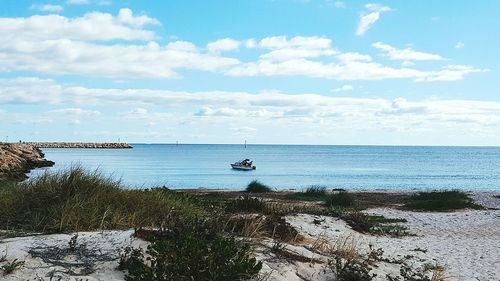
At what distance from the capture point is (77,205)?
9781 mm

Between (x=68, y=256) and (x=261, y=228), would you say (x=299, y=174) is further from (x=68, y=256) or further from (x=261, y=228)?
(x=68, y=256)

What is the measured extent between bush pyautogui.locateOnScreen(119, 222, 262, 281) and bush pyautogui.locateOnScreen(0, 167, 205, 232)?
4.80ft

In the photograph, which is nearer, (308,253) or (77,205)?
(308,253)

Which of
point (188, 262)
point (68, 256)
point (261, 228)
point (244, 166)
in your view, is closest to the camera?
point (188, 262)

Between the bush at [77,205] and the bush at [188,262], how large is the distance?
4.80ft

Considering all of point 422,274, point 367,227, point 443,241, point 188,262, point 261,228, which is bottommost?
point 443,241

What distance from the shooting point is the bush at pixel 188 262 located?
6355 millimetres

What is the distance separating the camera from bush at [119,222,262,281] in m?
6.36

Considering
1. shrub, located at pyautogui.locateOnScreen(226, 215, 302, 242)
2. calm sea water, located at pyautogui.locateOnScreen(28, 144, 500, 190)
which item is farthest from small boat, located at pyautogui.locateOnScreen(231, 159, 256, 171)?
shrub, located at pyautogui.locateOnScreen(226, 215, 302, 242)

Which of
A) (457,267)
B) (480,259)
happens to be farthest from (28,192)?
(480,259)

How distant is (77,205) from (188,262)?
4053 millimetres

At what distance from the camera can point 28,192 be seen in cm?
1083

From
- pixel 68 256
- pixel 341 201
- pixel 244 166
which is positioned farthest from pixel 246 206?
pixel 244 166

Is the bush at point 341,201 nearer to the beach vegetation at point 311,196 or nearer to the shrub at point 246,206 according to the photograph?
the beach vegetation at point 311,196
